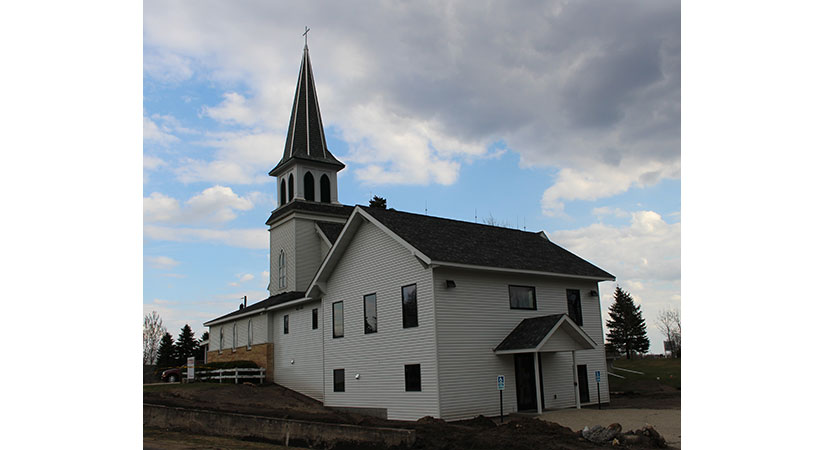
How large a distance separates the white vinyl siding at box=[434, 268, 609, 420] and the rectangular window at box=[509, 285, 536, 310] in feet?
0.57

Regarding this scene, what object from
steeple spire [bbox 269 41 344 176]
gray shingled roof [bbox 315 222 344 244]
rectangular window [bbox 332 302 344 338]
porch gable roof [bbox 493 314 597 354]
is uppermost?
steeple spire [bbox 269 41 344 176]

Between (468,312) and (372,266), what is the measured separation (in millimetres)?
4327

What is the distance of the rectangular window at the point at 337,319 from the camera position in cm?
2405

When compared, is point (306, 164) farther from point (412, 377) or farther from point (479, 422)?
point (479, 422)

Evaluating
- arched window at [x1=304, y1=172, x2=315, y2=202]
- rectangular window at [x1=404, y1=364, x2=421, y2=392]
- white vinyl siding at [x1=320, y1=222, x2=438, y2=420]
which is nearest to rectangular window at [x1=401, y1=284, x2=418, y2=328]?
Answer: white vinyl siding at [x1=320, y1=222, x2=438, y2=420]

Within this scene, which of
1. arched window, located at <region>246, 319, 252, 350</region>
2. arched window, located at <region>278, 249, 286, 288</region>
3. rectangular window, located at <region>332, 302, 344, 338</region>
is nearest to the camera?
rectangular window, located at <region>332, 302, 344, 338</region>

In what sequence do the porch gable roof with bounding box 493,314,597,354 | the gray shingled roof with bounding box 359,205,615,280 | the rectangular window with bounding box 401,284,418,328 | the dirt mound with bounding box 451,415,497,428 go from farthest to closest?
the gray shingled roof with bounding box 359,205,615,280 → the rectangular window with bounding box 401,284,418,328 → the porch gable roof with bounding box 493,314,597,354 → the dirt mound with bounding box 451,415,497,428

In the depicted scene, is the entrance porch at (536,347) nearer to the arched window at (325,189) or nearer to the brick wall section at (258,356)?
the brick wall section at (258,356)

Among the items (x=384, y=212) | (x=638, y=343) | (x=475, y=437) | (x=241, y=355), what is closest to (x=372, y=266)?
(x=384, y=212)

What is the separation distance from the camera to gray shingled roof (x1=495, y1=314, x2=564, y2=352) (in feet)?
63.9

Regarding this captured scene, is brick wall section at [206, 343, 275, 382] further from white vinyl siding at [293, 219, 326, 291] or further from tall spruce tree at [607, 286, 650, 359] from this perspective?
tall spruce tree at [607, 286, 650, 359]

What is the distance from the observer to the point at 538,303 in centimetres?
2223

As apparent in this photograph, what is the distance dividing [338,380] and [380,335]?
12.3ft
